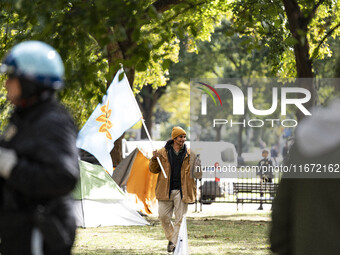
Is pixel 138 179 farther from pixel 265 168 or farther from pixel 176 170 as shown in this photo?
pixel 176 170

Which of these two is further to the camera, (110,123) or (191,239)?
(110,123)

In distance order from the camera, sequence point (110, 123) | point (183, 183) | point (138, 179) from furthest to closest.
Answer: point (138, 179)
point (110, 123)
point (183, 183)

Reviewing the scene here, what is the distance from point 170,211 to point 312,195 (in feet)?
27.2

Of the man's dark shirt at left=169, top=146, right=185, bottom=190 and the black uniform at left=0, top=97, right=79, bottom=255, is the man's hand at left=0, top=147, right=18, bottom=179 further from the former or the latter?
the man's dark shirt at left=169, top=146, right=185, bottom=190

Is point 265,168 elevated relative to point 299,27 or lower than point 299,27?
lower

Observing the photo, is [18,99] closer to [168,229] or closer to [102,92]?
[102,92]

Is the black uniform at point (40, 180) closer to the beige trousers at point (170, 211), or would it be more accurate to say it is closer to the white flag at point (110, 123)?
the beige trousers at point (170, 211)

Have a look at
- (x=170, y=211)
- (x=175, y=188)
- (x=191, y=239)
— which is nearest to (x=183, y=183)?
(x=175, y=188)

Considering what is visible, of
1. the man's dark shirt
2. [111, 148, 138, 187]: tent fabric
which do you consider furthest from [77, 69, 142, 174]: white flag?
the man's dark shirt

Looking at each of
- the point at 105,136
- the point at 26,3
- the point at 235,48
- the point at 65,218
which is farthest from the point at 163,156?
the point at 235,48

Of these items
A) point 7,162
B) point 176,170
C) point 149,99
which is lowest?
point 176,170

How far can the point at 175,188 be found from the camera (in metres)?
11.1

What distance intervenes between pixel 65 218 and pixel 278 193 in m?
1.09

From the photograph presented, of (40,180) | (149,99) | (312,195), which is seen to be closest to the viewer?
(312,195)
